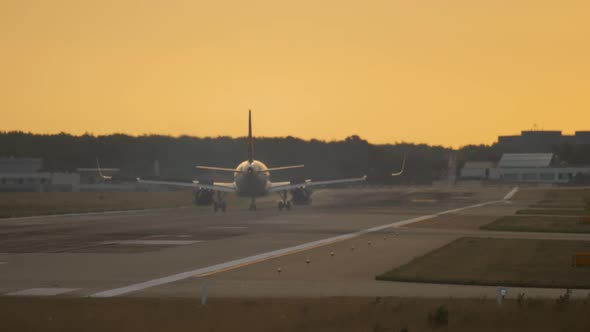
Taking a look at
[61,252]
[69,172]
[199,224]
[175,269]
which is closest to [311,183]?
[199,224]

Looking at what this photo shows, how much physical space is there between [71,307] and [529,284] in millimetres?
13149

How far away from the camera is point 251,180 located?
8050 centimetres

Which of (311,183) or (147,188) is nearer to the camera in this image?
(311,183)

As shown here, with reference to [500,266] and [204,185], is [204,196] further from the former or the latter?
[500,266]

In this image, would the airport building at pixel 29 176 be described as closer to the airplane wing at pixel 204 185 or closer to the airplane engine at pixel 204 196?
the airplane wing at pixel 204 185

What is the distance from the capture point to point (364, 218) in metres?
66.8

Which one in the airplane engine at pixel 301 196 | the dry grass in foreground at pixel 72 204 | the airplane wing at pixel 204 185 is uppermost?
the airplane wing at pixel 204 185

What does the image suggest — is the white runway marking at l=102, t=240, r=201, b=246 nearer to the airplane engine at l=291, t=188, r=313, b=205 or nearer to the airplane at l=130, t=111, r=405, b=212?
the airplane at l=130, t=111, r=405, b=212

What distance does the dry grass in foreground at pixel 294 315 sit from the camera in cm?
1933

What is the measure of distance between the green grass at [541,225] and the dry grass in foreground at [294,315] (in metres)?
30.7

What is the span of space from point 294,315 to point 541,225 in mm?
39237

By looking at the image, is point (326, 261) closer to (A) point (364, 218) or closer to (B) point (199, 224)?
(B) point (199, 224)

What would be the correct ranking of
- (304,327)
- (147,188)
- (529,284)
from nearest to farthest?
(304,327), (529,284), (147,188)

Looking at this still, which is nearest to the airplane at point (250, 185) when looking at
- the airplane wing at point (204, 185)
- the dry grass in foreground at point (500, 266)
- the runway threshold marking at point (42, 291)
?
the airplane wing at point (204, 185)
